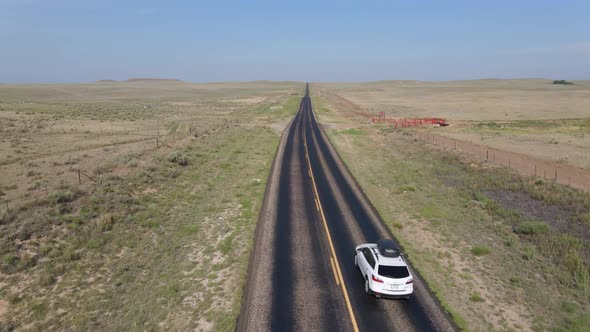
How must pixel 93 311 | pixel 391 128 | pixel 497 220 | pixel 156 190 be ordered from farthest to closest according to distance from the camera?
pixel 391 128 → pixel 156 190 → pixel 497 220 → pixel 93 311

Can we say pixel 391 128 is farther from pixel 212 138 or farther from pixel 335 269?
pixel 335 269

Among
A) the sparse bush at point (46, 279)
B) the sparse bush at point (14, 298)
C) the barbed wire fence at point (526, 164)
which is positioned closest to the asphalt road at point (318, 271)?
the sparse bush at point (46, 279)

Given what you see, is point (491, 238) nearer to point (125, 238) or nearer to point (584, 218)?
point (584, 218)

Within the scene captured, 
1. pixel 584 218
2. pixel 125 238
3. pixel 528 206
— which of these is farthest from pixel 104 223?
pixel 584 218

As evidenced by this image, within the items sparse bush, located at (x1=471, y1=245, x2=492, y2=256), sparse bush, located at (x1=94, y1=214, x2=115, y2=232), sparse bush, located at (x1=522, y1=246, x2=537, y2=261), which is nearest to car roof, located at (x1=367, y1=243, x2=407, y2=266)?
sparse bush, located at (x1=471, y1=245, x2=492, y2=256)

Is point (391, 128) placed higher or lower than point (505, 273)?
higher

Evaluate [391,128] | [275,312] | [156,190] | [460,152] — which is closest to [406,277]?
[275,312]
